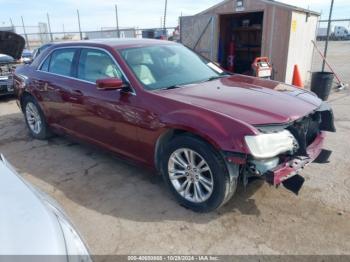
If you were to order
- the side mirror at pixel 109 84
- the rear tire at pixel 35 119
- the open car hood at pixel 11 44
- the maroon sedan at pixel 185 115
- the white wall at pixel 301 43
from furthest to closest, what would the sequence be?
the open car hood at pixel 11 44 < the white wall at pixel 301 43 < the rear tire at pixel 35 119 < the side mirror at pixel 109 84 < the maroon sedan at pixel 185 115

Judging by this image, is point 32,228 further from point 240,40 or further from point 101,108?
point 240,40

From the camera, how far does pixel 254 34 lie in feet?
36.2

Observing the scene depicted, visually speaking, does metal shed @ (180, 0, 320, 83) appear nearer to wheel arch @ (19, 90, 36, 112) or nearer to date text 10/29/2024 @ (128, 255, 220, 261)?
wheel arch @ (19, 90, 36, 112)

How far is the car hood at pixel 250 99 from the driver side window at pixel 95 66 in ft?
2.54

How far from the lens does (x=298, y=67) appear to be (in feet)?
31.4

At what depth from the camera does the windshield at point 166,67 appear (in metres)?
3.64

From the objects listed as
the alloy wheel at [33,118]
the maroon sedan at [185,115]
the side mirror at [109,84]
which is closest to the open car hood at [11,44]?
the alloy wheel at [33,118]

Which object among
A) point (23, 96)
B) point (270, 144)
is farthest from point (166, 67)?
point (23, 96)

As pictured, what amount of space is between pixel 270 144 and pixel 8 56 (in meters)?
8.67

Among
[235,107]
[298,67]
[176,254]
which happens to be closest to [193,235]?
[176,254]

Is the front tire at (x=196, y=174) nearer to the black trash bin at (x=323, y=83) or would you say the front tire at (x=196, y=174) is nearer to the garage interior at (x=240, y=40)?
the black trash bin at (x=323, y=83)

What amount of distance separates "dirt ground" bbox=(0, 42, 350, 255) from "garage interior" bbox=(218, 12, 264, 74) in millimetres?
6788

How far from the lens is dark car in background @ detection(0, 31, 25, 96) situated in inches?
337

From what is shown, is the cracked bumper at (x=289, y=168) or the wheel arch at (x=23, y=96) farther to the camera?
the wheel arch at (x=23, y=96)
